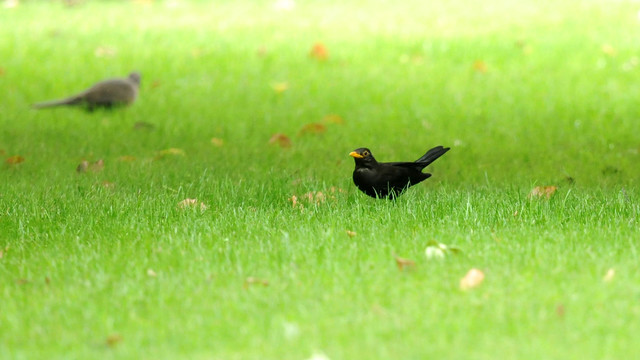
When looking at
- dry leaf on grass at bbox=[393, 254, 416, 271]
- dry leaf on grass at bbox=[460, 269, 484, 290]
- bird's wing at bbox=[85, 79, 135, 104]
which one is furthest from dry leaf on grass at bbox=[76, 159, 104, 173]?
dry leaf on grass at bbox=[460, 269, 484, 290]

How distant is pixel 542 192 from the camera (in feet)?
18.8

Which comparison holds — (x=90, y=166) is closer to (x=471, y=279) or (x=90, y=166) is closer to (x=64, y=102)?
(x=64, y=102)

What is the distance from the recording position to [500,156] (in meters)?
7.41

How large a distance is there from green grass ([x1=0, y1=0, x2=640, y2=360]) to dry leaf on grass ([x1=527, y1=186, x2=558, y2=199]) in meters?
0.15

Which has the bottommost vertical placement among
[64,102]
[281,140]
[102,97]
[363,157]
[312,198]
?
[64,102]

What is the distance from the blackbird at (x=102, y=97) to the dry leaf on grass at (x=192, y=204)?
3.67m

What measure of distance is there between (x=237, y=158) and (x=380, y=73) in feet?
10.9

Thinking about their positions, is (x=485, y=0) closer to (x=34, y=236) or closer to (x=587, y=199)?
(x=587, y=199)

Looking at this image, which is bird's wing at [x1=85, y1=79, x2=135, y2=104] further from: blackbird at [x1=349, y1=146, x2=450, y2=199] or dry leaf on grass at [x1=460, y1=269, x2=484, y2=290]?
dry leaf on grass at [x1=460, y1=269, x2=484, y2=290]

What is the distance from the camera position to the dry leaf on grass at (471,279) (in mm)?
3775

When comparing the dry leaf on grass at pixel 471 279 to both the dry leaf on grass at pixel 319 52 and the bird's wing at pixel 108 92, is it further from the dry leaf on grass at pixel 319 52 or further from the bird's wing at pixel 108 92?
the dry leaf on grass at pixel 319 52

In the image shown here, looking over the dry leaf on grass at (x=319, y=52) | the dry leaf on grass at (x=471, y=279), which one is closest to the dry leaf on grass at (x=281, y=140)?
the dry leaf on grass at (x=319, y=52)

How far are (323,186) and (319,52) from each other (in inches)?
207

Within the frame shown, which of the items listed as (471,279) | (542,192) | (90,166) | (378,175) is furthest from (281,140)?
(471,279)
